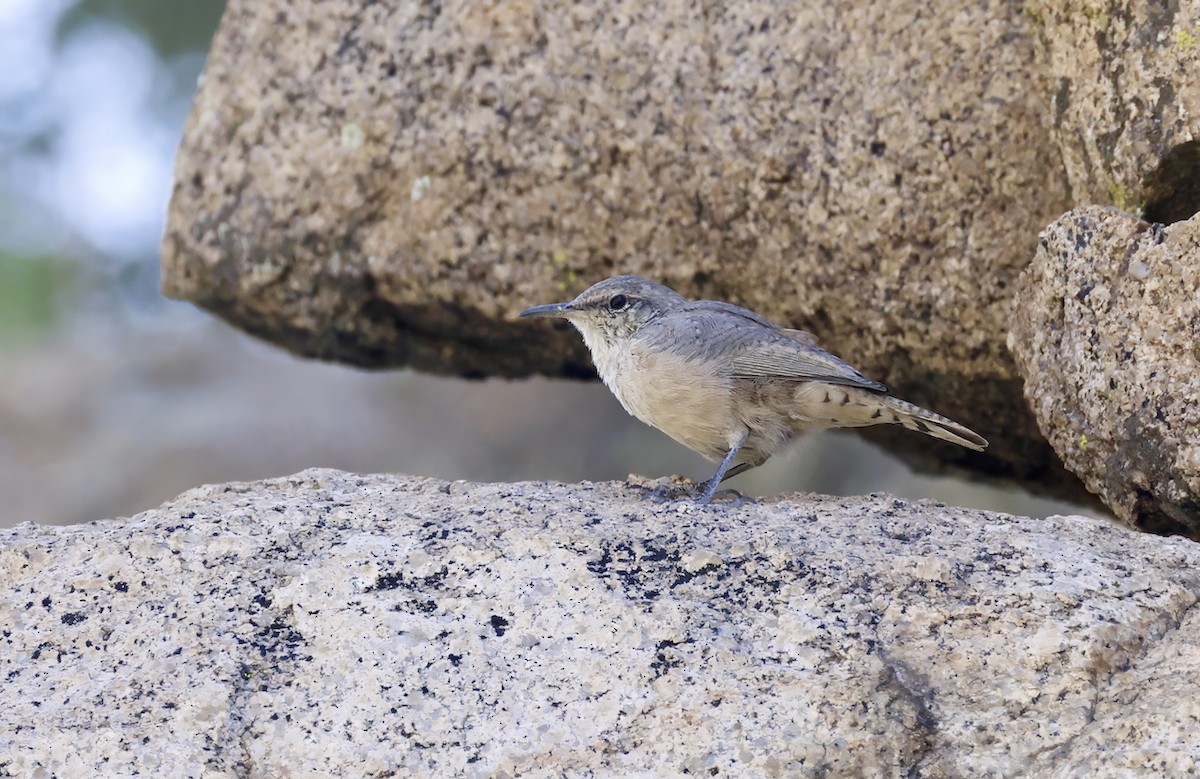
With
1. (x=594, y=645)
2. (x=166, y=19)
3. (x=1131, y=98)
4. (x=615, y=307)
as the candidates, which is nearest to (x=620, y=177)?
(x=615, y=307)

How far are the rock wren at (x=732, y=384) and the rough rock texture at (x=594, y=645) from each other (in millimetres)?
874

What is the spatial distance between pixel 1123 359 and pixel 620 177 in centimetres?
258

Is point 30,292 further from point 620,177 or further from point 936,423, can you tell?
point 936,423

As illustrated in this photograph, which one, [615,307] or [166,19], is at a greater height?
[166,19]

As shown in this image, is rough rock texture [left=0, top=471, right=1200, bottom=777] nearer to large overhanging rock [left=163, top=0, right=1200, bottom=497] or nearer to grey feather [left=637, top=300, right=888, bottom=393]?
grey feather [left=637, top=300, right=888, bottom=393]

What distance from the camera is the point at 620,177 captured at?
6098mm

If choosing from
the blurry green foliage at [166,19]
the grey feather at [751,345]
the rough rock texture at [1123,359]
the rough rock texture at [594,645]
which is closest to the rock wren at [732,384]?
the grey feather at [751,345]

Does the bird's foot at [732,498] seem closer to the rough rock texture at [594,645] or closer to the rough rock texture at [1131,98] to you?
the rough rock texture at [594,645]

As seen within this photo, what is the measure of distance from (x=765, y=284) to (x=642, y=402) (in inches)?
40.2

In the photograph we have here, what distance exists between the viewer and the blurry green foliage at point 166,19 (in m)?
14.0

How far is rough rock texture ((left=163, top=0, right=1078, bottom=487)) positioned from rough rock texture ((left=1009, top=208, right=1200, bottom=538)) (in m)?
0.84

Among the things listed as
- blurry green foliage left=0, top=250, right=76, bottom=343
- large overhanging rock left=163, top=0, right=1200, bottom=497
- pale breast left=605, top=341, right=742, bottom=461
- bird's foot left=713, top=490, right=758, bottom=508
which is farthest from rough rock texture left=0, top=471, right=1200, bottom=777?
blurry green foliage left=0, top=250, right=76, bottom=343

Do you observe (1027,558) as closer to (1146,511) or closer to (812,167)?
(1146,511)

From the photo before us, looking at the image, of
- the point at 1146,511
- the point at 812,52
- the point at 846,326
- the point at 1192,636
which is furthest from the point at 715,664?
the point at 812,52
